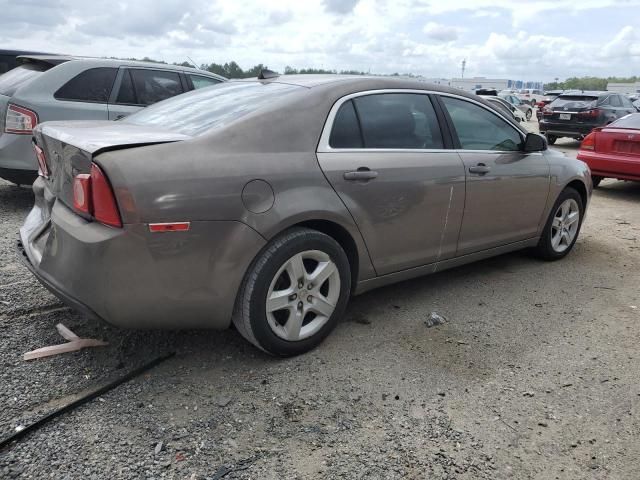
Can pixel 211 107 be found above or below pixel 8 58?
below

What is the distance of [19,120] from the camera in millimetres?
5656

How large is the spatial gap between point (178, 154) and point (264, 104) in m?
0.70

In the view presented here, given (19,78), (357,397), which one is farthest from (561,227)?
(19,78)

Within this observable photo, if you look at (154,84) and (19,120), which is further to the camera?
(154,84)

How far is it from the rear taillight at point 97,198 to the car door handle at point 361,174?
51.3 inches

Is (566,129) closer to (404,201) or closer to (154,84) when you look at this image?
(154,84)

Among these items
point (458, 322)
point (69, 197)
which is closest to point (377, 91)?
point (458, 322)

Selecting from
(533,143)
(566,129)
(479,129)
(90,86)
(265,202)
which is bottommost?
(566,129)

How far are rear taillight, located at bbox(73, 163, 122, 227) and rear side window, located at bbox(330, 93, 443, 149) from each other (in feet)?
4.27

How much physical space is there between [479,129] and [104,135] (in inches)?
107

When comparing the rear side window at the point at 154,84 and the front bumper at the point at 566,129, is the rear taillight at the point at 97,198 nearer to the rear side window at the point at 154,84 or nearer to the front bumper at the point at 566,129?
the rear side window at the point at 154,84

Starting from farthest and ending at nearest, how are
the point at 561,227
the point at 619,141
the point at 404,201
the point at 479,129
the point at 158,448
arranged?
the point at 619,141 → the point at 561,227 → the point at 479,129 → the point at 404,201 → the point at 158,448

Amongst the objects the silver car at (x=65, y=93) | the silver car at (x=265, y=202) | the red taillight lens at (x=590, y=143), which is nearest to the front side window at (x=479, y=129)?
the silver car at (x=265, y=202)

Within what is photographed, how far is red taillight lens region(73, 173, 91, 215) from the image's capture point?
2.56m
